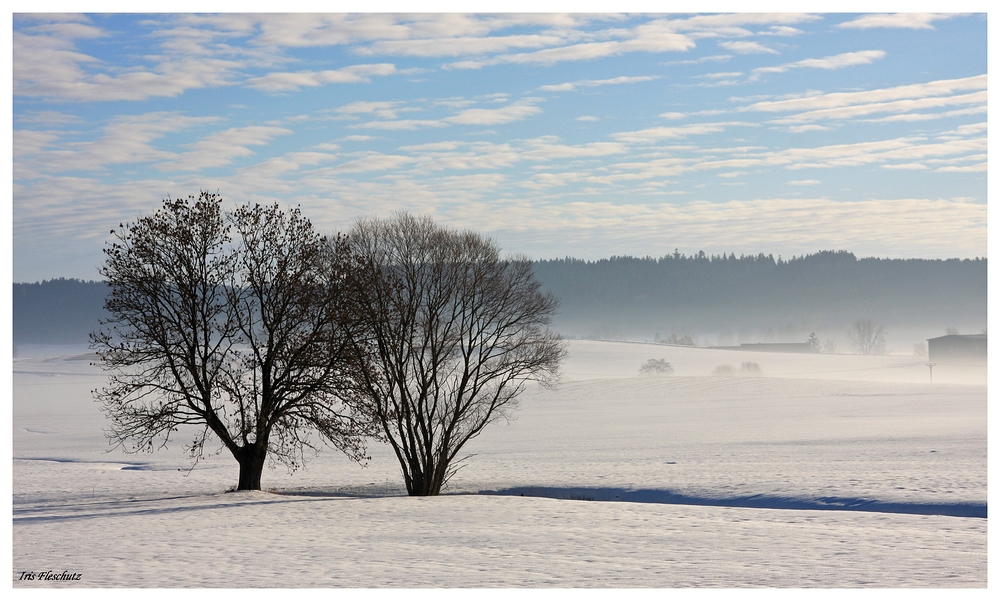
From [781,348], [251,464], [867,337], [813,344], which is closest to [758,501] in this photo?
[251,464]

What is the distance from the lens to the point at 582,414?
64.5 m

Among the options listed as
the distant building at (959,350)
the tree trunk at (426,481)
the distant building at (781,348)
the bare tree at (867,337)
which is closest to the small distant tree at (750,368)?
the distant building at (959,350)

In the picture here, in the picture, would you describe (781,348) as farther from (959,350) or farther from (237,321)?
(237,321)

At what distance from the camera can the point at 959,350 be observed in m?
106

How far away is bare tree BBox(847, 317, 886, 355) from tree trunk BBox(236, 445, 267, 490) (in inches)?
6675

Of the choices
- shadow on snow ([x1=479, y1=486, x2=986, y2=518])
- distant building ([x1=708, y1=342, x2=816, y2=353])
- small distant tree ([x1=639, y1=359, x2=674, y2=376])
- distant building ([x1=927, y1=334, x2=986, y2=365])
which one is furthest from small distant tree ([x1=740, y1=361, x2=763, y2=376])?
shadow on snow ([x1=479, y1=486, x2=986, y2=518])

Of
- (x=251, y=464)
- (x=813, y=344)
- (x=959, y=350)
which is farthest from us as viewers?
(x=813, y=344)

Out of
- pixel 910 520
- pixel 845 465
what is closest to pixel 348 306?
pixel 910 520

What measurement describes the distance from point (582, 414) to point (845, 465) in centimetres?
3369

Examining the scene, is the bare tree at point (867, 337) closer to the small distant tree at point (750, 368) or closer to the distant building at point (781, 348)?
the distant building at point (781, 348)

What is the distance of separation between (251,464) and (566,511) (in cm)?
968

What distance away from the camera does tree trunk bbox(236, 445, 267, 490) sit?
79.1ft

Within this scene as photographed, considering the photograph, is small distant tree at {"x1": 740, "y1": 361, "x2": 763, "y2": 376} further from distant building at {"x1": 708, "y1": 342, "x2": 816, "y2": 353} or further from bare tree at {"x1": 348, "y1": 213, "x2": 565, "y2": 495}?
bare tree at {"x1": 348, "y1": 213, "x2": 565, "y2": 495}
